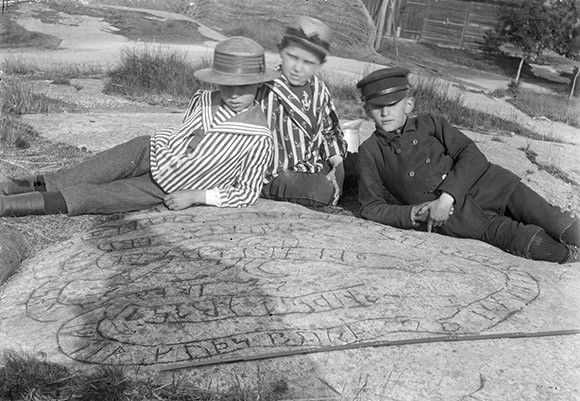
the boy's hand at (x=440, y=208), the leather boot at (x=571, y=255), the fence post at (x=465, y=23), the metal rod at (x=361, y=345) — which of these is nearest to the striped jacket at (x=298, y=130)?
the boy's hand at (x=440, y=208)

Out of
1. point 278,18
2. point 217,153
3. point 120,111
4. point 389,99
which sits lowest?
point 120,111

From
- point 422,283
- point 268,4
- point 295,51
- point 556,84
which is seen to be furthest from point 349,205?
point 556,84

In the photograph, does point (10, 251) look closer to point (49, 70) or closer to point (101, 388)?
point (101, 388)

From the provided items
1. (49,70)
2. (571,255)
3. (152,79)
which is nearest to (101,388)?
(571,255)

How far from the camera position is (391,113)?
13.6 ft

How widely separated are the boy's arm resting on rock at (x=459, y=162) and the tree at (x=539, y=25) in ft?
56.0

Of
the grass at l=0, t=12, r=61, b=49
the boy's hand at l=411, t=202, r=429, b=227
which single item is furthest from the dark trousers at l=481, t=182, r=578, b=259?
the grass at l=0, t=12, r=61, b=49

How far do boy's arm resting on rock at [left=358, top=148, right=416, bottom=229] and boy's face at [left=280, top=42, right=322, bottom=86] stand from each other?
575 millimetres

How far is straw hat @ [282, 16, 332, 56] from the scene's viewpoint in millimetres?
4281

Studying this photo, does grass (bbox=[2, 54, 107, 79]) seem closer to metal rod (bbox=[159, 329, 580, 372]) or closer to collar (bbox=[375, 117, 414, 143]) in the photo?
collar (bbox=[375, 117, 414, 143])

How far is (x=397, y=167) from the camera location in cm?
423

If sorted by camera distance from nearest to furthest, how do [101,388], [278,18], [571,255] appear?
[101,388]
[571,255]
[278,18]

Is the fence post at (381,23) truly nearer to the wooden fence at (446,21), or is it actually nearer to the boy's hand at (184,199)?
the wooden fence at (446,21)

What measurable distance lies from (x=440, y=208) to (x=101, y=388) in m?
2.21
